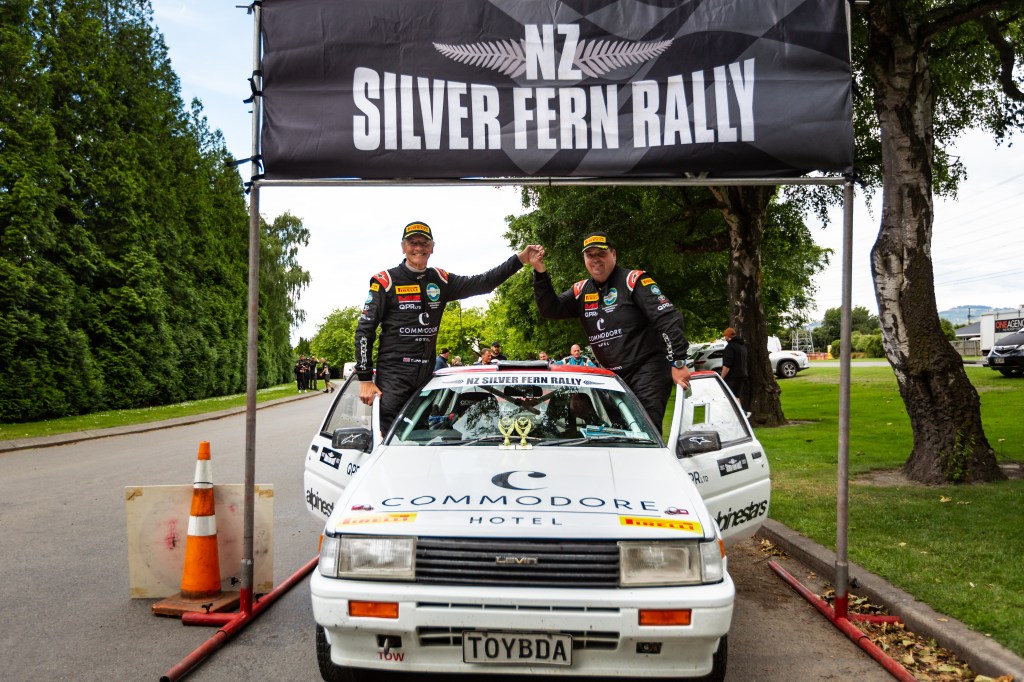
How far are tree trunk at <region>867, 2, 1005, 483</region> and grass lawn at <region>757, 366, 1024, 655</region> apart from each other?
422 mm

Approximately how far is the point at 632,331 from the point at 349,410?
2.33 metres

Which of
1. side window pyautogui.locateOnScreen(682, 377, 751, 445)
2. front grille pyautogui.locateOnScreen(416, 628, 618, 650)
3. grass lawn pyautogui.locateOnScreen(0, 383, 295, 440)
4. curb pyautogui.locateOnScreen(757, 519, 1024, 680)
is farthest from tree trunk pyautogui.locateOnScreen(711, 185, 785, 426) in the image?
grass lawn pyautogui.locateOnScreen(0, 383, 295, 440)

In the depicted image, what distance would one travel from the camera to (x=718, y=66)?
4613mm

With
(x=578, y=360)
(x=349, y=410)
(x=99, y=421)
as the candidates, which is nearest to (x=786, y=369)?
(x=578, y=360)

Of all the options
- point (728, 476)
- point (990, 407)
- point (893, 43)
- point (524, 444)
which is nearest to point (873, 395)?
point (990, 407)

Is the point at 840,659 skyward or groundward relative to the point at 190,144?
groundward

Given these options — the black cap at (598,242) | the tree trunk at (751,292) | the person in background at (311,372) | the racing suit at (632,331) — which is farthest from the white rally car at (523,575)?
the person in background at (311,372)

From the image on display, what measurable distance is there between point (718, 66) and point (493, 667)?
353cm

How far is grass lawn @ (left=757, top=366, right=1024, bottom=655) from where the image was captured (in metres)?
4.52

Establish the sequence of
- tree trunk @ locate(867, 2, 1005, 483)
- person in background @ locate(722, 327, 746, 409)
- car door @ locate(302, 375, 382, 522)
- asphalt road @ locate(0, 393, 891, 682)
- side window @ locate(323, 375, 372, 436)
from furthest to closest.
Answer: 1. person in background @ locate(722, 327, 746, 409)
2. tree trunk @ locate(867, 2, 1005, 483)
3. side window @ locate(323, 375, 372, 436)
4. car door @ locate(302, 375, 382, 522)
5. asphalt road @ locate(0, 393, 891, 682)

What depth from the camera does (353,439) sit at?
4.48 meters

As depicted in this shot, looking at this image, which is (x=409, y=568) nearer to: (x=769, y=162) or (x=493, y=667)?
(x=493, y=667)

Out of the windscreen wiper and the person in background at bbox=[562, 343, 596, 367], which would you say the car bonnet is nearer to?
the windscreen wiper

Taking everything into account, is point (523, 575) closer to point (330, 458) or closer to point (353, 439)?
point (353, 439)
